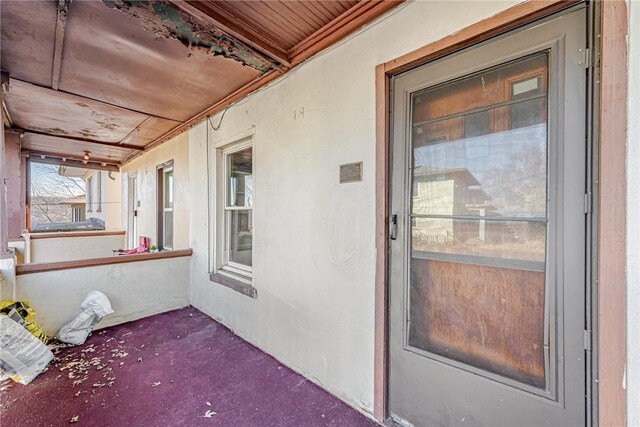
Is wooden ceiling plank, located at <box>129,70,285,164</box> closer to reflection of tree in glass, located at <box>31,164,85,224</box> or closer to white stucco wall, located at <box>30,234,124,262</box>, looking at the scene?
white stucco wall, located at <box>30,234,124,262</box>

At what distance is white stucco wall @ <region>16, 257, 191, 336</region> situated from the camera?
8.58 ft

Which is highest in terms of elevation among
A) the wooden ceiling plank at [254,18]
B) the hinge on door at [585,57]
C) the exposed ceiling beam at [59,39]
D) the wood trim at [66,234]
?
the wooden ceiling plank at [254,18]

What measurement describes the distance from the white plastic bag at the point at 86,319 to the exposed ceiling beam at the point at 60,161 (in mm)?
4362

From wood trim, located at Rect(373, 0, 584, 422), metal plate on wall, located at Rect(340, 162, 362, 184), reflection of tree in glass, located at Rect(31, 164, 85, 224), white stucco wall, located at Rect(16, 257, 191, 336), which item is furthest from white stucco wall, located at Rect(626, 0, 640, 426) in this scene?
reflection of tree in glass, located at Rect(31, 164, 85, 224)

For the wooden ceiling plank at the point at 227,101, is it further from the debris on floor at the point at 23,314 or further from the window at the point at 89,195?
the window at the point at 89,195

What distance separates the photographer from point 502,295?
4.23 ft

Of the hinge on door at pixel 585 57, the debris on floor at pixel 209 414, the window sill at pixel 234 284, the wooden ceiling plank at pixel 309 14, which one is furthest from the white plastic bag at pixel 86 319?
the hinge on door at pixel 585 57

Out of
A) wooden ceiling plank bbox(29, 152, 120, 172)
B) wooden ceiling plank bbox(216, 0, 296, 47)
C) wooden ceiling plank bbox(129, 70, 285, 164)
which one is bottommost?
wooden ceiling plank bbox(29, 152, 120, 172)

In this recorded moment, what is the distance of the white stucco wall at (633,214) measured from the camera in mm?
951

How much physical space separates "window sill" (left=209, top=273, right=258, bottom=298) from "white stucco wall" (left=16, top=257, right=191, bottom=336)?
676 mm

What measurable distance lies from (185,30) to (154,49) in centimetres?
42

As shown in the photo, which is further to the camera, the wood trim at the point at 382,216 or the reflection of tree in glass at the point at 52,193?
the reflection of tree in glass at the point at 52,193

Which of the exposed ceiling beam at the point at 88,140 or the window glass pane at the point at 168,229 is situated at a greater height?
the exposed ceiling beam at the point at 88,140

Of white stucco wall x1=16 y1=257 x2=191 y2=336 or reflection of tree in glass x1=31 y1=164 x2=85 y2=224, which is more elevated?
reflection of tree in glass x1=31 y1=164 x2=85 y2=224
